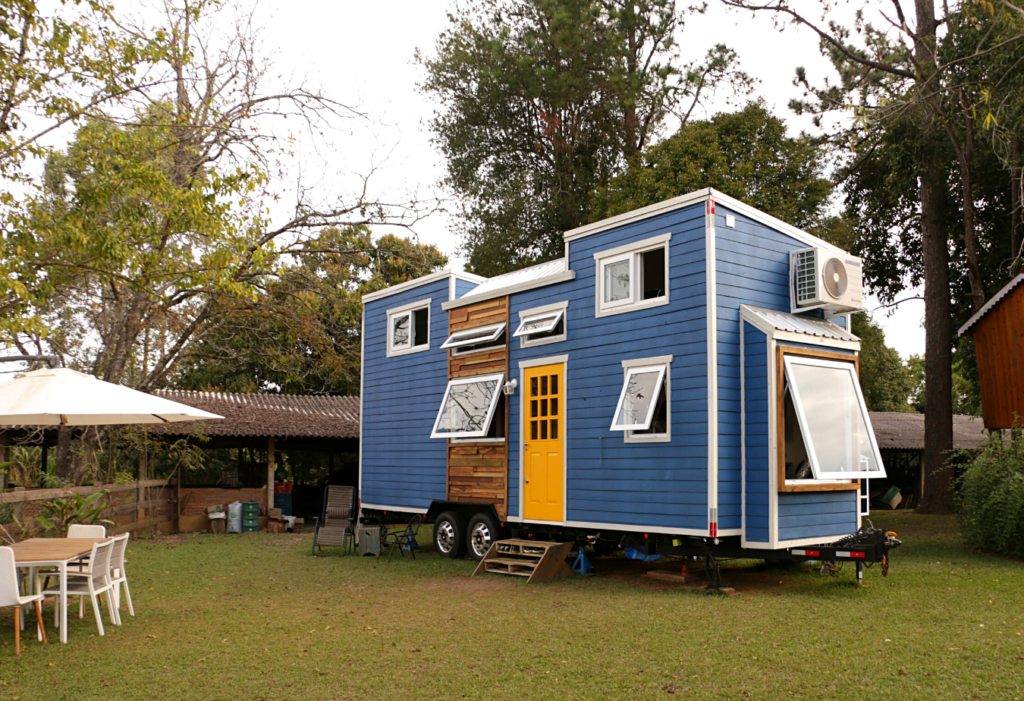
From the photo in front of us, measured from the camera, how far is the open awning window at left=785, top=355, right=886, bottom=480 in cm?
840

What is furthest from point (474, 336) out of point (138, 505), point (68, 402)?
point (138, 505)

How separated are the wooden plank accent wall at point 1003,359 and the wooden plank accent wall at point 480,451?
767cm

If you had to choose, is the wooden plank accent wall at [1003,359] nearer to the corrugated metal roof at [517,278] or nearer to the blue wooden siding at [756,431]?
the blue wooden siding at [756,431]

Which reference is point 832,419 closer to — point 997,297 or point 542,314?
point 542,314

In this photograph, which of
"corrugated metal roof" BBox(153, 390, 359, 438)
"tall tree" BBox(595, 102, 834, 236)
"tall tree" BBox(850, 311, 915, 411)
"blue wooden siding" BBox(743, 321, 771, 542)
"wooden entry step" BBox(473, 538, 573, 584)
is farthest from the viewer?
"tall tree" BBox(850, 311, 915, 411)

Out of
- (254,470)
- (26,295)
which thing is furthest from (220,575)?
(254,470)

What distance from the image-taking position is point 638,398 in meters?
9.15

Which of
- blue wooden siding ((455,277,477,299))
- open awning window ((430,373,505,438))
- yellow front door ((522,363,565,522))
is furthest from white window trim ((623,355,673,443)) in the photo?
blue wooden siding ((455,277,477,299))

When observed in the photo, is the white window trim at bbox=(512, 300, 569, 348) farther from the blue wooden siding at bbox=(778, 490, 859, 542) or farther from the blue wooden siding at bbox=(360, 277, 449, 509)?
the blue wooden siding at bbox=(778, 490, 859, 542)

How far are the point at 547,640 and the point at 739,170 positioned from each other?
15.5 metres

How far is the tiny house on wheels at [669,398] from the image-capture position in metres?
8.45

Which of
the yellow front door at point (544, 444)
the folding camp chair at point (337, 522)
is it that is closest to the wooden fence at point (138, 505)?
the folding camp chair at point (337, 522)

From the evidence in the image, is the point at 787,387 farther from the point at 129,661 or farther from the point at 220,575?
the point at 220,575

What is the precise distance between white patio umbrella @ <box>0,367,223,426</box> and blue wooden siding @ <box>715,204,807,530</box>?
558 centimetres
